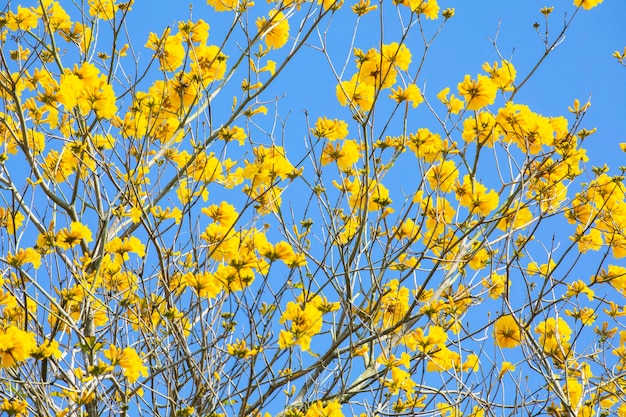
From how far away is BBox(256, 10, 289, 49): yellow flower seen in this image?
4.10 metres

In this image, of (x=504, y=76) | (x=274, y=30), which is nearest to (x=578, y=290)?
(x=504, y=76)

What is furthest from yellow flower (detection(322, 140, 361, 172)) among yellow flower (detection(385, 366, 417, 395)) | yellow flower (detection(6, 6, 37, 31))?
yellow flower (detection(6, 6, 37, 31))

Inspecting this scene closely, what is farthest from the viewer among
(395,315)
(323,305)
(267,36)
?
(267,36)

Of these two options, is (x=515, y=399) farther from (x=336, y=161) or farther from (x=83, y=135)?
(x=83, y=135)

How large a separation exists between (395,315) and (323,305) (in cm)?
65

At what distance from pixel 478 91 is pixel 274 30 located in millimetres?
1222

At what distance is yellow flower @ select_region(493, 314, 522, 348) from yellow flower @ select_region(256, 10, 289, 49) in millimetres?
1878

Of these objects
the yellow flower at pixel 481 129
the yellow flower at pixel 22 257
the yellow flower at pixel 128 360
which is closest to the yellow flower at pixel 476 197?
the yellow flower at pixel 481 129

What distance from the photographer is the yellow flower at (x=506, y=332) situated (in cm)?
371

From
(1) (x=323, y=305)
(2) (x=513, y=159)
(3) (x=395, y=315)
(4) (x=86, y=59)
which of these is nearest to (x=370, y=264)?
(1) (x=323, y=305)

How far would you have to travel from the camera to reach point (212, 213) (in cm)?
358

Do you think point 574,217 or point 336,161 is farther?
point 574,217

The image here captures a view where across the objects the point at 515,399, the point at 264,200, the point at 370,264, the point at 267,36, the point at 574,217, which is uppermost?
the point at 267,36

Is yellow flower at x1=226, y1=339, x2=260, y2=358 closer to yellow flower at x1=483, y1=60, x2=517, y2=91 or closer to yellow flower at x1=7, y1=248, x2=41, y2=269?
yellow flower at x1=7, y1=248, x2=41, y2=269
